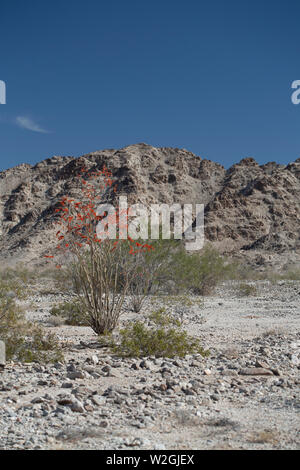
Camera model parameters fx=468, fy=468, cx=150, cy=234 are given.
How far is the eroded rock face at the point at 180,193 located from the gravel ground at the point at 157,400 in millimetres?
38849

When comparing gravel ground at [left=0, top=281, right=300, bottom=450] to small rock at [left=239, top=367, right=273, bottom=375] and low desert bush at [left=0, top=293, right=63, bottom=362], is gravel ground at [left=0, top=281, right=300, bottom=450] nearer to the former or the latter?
small rock at [left=239, top=367, right=273, bottom=375]

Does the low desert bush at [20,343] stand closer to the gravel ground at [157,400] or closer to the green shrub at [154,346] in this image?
the gravel ground at [157,400]

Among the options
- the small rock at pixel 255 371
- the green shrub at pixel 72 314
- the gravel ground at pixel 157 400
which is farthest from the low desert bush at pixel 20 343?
the green shrub at pixel 72 314

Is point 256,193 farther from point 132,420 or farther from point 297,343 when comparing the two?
point 132,420

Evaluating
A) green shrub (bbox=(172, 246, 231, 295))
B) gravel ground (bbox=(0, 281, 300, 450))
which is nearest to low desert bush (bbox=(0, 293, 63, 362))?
gravel ground (bbox=(0, 281, 300, 450))

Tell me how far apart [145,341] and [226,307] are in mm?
8451

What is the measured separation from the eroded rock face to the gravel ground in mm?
38849

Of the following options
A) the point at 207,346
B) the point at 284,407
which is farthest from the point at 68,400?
the point at 207,346

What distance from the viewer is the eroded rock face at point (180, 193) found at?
49.4 metres

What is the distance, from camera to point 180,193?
57969 millimetres

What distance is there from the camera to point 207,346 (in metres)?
7.91

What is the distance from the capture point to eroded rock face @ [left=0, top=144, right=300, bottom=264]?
49.4 m

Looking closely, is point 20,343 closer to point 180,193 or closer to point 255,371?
point 255,371

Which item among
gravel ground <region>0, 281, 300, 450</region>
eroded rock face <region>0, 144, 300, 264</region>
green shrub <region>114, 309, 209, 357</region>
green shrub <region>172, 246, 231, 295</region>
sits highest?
eroded rock face <region>0, 144, 300, 264</region>
